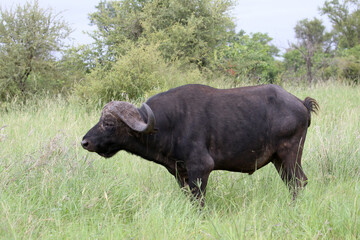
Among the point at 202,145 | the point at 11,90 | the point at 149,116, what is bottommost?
the point at 11,90

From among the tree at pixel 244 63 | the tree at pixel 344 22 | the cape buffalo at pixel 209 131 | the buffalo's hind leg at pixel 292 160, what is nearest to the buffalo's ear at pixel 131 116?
the cape buffalo at pixel 209 131

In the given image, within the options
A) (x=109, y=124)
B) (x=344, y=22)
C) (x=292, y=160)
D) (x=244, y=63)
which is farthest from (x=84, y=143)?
(x=344, y=22)

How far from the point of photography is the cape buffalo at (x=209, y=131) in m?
4.90

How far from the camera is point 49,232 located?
3631mm

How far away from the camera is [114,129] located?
16.4 ft

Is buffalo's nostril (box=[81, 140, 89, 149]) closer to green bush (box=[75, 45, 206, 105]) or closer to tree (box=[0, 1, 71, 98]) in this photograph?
green bush (box=[75, 45, 206, 105])

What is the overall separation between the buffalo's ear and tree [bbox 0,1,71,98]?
1372cm

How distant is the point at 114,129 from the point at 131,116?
29cm

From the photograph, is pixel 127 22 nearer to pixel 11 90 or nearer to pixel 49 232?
pixel 11 90

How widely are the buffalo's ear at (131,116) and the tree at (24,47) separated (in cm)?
1372

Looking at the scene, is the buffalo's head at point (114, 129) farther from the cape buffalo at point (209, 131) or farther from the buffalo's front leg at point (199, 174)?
the buffalo's front leg at point (199, 174)

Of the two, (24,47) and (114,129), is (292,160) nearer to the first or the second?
(114,129)

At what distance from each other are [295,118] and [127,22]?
18608 millimetres

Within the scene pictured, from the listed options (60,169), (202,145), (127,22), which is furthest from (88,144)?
(127,22)
